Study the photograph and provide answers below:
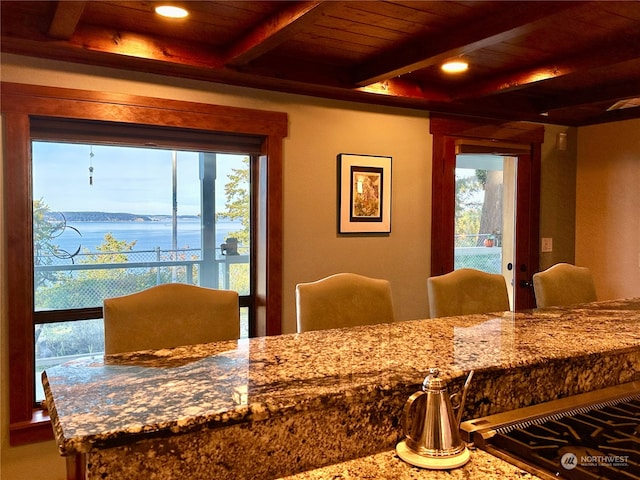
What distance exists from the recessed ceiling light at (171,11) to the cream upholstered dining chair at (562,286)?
84.5 inches

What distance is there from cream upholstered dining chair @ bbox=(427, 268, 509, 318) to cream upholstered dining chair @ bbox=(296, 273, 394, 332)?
0.95 ft

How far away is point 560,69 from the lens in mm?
3135

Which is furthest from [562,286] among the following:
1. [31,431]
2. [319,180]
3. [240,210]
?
[31,431]

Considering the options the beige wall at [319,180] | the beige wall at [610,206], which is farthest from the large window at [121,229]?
the beige wall at [610,206]

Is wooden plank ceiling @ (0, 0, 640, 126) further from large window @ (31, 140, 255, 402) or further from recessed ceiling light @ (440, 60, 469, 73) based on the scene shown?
large window @ (31, 140, 255, 402)

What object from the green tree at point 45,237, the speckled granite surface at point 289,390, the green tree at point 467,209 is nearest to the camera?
the speckled granite surface at point 289,390

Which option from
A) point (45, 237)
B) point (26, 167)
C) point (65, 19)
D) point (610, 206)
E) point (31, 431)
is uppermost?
point (65, 19)

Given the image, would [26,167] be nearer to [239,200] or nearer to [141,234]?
[141,234]

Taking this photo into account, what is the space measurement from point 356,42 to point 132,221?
156cm

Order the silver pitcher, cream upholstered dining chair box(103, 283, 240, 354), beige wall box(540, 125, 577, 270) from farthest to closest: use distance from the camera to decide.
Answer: beige wall box(540, 125, 577, 270)
cream upholstered dining chair box(103, 283, 240, 354)
the silver pitcher

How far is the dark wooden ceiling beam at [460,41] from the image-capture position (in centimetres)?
218

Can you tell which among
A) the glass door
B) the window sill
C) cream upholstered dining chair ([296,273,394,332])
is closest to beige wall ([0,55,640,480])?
the window sill

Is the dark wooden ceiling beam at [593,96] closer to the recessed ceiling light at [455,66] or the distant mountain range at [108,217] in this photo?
the recessed ceiling light at [455,66]

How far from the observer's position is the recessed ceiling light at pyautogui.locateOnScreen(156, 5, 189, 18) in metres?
2.30
